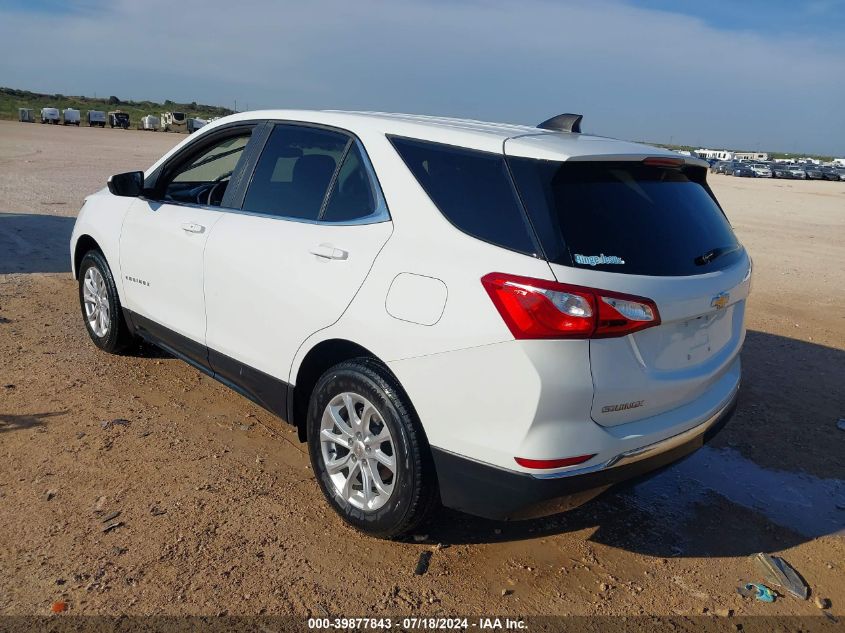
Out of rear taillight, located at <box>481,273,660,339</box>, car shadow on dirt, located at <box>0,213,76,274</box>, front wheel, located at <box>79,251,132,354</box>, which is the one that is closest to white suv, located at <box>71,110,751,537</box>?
rear taillight, located at <box>481,273,660,339</box>

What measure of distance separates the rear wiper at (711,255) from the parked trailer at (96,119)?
60641mm

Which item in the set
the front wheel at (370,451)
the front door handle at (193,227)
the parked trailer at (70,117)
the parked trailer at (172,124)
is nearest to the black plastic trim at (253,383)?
the front wheel at (370,451)

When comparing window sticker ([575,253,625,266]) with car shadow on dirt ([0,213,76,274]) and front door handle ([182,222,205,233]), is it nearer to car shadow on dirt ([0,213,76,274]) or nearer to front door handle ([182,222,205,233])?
front door handle ([182,222,205,233])

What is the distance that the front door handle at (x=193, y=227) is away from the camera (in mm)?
4102

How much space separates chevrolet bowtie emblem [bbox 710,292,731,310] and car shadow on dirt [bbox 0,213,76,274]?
7.10 meters

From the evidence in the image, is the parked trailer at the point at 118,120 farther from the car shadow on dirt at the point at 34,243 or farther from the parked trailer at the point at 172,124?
the car shadow on dirt at the point at 34,243

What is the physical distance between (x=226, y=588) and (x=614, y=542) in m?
1.81

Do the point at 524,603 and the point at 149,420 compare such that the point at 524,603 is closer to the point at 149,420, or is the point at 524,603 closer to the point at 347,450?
the point at 347,450

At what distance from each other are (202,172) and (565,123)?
3.04 m

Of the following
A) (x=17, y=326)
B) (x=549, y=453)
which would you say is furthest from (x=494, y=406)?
(x=17, y=326)

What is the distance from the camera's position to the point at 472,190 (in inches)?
116

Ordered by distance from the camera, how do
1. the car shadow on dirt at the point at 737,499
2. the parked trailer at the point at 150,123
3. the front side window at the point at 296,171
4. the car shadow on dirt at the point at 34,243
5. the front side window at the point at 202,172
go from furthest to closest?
1. the parked trailer at the point at 150,123
2. the car shadow on dirt at the point at 34,243
3. the front side window at the point at 202,172
4. the front side window at the point at 296,171
5. the car shadow on dirt at the point at 737,499

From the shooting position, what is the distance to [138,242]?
4.66 m

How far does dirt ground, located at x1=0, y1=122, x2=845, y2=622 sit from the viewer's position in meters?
2.92
